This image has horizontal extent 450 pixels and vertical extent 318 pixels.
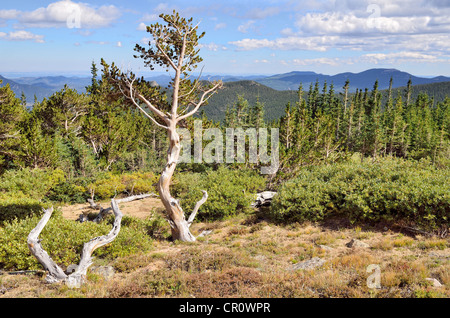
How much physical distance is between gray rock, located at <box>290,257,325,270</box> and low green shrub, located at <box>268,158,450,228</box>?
4797 mm

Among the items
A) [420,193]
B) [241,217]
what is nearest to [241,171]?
[241,217]

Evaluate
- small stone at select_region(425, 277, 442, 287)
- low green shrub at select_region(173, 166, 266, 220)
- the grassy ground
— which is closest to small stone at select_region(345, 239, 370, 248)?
the grassy ground

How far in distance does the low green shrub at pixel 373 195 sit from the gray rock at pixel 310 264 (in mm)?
4797

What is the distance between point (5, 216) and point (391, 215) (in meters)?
18.4

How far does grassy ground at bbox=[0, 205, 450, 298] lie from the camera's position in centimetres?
725

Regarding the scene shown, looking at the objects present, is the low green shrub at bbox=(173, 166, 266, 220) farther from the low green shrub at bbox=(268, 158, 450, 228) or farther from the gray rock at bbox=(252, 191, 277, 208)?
the low green shrub at bbox=(268, 158, 450, 228)

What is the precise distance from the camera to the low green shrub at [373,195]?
12242 millimetres

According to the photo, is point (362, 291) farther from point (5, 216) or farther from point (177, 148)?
point (5, 216)

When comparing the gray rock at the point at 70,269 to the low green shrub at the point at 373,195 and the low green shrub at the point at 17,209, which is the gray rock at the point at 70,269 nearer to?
the low green shrub at the point at 17,209

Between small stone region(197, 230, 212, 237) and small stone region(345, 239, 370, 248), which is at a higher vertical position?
small stone region(345, 239, 370, 248)

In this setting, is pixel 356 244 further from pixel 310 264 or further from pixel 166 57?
pixel 166 57

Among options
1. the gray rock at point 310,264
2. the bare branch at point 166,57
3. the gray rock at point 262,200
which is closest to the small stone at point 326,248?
the gray rock at point 310,264

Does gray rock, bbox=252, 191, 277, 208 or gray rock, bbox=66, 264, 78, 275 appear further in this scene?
gray rock, bbox=252, 191, 277, 208

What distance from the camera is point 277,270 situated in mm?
9039
